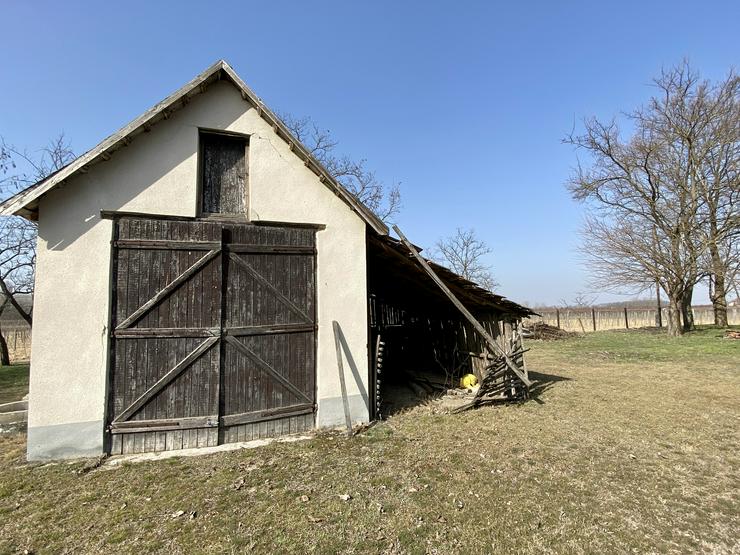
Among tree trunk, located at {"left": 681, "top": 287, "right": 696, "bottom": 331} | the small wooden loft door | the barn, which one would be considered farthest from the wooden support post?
tree trunk, located at {"left": 681, "top": 287, "right": 696, "bottom": 331}

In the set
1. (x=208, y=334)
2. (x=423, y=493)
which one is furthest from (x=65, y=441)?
(x=423, y=493)

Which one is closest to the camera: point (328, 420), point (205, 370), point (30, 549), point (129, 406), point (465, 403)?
point (30, 549)

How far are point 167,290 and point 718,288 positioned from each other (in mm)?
29487

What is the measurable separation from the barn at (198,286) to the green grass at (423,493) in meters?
0.66

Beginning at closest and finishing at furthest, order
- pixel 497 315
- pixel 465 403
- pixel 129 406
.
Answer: pixel 129 406
pixel 465 403
pixel 497 315

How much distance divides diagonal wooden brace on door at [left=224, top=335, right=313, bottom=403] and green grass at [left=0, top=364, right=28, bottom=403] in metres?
8.42

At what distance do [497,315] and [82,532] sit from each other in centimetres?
872

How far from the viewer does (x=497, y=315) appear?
9.55 m

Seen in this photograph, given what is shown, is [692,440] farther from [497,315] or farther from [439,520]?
[439,520]

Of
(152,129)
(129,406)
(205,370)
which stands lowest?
(129,406)

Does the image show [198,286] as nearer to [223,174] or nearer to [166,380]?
[166,380]

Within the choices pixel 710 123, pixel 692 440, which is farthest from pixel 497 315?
pixel 710 123

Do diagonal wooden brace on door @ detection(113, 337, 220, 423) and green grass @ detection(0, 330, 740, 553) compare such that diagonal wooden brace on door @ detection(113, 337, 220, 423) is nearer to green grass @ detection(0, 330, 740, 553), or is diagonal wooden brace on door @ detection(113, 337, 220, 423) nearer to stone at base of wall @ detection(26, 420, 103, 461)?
stone at base of wall @ detection(26, 420, 103, 461)

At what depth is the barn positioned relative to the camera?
220 inches
